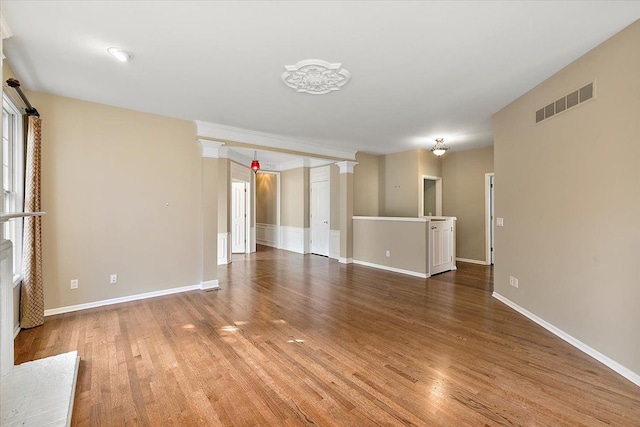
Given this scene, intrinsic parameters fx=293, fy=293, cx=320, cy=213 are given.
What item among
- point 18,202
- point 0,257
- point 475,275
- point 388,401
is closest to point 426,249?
point 475,275

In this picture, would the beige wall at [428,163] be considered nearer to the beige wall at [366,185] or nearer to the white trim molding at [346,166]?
the beige wall at [366,185]

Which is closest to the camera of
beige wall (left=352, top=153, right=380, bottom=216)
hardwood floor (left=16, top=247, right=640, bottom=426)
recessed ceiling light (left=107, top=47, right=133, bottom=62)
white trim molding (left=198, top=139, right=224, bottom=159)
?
hardwood floor (left=16, top=247, right=640, bottom=426)

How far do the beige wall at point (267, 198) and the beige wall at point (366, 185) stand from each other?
9.89 ft

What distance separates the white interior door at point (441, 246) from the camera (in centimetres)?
562

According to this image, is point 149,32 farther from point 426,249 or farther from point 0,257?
point 426,249

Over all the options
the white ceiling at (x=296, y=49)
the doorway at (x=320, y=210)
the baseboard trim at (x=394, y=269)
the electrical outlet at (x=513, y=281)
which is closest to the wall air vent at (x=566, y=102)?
the white ceiling at (x=296, y=49)

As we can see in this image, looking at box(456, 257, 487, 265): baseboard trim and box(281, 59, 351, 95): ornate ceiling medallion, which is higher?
box(281, 59, 351, 95): ornate ceiling medallion

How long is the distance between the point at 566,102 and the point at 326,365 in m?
3.38

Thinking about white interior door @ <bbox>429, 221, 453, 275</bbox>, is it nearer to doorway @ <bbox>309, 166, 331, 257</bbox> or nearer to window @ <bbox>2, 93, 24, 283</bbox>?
doorway @ <bbox>309, 166, 331, 257</bbox>

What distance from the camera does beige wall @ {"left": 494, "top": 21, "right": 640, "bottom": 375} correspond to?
2.26 metres

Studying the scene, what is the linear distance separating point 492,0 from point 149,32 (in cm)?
250

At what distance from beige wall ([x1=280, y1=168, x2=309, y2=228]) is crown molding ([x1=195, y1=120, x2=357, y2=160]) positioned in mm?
1879

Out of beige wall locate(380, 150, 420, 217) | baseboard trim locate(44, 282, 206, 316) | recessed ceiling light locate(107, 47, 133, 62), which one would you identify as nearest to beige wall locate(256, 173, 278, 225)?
beige wall locate(380, 150, 420, 217)

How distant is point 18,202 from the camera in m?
3.18
